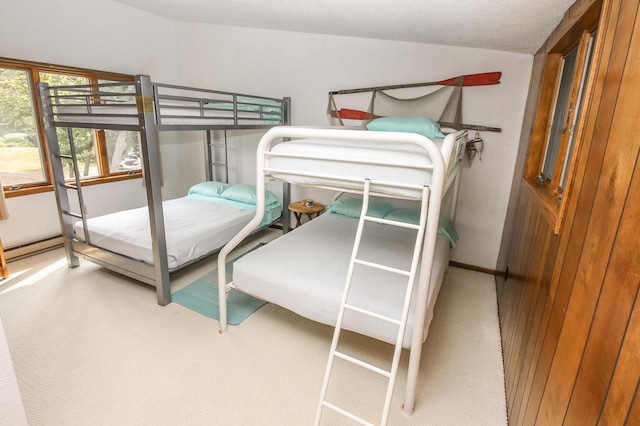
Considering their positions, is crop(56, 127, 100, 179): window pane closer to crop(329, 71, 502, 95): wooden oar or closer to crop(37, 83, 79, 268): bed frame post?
crop(37, 83, 79, 268): bed frame post

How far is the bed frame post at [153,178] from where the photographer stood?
228 centimetres

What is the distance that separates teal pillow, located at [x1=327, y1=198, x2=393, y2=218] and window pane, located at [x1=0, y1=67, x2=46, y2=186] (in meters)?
3.28

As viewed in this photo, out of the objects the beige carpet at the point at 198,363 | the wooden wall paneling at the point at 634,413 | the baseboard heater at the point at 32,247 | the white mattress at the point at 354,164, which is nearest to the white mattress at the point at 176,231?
the beige carpet at the point at 198,363

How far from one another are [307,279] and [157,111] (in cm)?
173

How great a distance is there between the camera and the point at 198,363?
2.05 m

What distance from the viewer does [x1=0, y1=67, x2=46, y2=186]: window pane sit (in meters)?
3.15

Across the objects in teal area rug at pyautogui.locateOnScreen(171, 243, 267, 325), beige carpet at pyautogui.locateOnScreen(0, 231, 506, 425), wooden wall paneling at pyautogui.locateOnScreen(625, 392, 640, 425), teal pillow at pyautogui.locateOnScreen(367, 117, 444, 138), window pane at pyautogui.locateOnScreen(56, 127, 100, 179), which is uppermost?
teal pillow at pyautogui.locateOnScreen(367, 117, 444, 138)

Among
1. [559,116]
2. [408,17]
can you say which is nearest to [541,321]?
[559,116]

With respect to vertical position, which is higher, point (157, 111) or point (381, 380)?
point (157, 111)

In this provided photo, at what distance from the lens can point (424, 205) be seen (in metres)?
1.54

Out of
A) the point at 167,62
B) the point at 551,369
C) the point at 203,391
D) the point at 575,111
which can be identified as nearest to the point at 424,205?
the point at 551,369

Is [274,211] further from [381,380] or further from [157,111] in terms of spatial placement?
[381,380]

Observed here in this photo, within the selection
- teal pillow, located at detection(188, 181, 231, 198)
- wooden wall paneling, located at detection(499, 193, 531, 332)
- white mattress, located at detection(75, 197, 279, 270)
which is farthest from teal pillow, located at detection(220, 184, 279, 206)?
wooden wall paneling, located at detection(499, 193, 531, 332)

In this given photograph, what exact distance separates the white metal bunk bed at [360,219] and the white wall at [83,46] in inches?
107
